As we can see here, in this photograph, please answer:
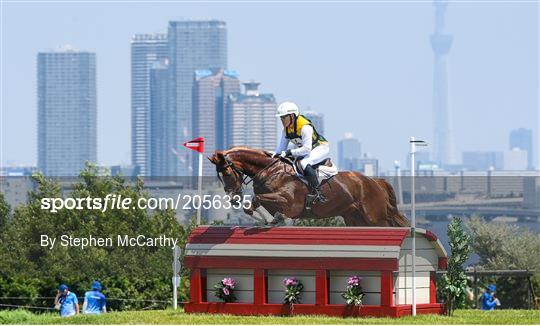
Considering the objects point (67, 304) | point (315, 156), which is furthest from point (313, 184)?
point (67, 304)

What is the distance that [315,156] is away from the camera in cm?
3728

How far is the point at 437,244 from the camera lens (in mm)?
37438

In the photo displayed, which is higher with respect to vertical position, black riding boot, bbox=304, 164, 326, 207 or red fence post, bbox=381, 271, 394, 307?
black riding boot, bbox=304, 164, 326, 207

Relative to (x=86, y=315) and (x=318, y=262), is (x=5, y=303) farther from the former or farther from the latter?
(x=318, y=262)

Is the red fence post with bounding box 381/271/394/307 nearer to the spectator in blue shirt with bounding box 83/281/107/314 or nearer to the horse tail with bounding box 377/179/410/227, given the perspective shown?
the horse tail with bounding box 377/179/410/227

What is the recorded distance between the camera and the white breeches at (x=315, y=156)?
122 ft

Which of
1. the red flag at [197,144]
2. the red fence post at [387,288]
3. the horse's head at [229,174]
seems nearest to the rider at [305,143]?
the horse's head at [229,174]

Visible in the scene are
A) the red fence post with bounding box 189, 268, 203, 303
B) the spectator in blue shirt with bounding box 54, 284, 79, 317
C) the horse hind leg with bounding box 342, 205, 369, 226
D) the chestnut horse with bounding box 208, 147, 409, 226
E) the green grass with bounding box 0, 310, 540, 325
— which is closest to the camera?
the green grass with bounding box 0, 310, 540, 325

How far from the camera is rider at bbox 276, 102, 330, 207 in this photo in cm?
3703

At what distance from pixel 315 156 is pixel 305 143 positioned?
0.39 metres

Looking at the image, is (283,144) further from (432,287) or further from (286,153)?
(432,287)

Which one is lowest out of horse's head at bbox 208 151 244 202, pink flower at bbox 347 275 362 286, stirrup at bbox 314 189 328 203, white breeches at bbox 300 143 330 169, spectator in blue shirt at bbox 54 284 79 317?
spectator in blue shirt at bbox 54 284 79 317

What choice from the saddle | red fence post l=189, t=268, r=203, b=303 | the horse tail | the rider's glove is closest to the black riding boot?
the saddle

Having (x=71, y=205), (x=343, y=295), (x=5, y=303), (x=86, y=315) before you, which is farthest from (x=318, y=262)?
(x=71, y=205)
